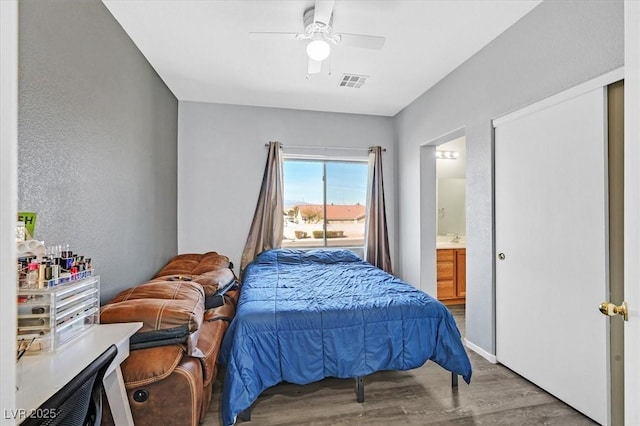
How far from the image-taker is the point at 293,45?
8.67ft

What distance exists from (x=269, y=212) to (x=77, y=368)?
3.08m

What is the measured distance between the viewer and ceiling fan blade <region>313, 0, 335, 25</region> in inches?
73.5

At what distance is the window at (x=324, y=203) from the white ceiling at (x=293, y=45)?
0.98 metres

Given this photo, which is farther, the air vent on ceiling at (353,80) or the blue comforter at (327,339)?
the air vent on ceiling at (353,80)

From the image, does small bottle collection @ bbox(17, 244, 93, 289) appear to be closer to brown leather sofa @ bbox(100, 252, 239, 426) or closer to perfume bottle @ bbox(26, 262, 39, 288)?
perfume bottle @ bbox(26, 262, 39, 288)

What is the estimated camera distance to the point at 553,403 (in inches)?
79.9

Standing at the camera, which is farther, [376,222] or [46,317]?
[376,222]

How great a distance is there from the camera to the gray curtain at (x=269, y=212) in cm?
397

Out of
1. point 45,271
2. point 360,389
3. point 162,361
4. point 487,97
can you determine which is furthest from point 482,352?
point 45,271

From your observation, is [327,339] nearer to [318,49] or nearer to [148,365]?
[148,365]

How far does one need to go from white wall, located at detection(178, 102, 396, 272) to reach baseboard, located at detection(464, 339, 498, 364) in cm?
279

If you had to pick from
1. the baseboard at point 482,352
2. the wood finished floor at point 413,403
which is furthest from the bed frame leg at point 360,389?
the baseboard at point 482,352

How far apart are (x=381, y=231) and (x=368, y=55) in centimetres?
231

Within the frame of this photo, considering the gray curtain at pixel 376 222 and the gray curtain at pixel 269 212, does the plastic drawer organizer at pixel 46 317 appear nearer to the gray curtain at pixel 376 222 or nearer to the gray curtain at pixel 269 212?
the gray curtain at pixel 269 212
